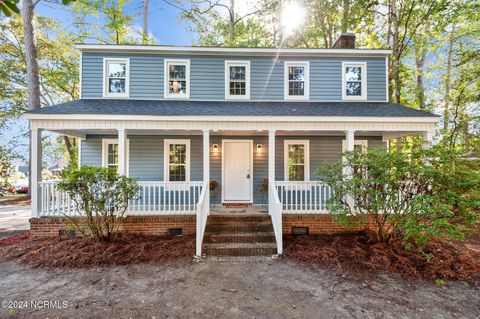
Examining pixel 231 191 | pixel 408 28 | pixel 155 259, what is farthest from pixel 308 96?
pixel 408 28

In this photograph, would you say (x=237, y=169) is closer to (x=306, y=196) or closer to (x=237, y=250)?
(x=306, y=196)

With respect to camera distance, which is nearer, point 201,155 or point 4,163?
point 201,155

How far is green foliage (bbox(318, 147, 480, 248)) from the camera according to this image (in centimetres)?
421

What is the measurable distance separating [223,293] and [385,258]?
11.3 ft

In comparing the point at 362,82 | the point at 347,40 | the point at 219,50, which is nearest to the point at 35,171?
the point at 219,50

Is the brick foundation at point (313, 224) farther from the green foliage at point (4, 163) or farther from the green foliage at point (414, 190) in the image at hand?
the green foliage at point (4, 163)

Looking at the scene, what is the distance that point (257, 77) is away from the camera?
835 centimetres

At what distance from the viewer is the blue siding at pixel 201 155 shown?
26.2ft

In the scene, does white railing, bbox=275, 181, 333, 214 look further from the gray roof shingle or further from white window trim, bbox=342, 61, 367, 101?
white window trim, bbox=342, 61, 367, 101

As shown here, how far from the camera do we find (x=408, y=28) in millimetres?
11930

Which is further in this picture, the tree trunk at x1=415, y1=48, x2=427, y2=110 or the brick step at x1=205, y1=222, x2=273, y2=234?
the tree trunk at x1=415, y1=48, x2=427, y2=110

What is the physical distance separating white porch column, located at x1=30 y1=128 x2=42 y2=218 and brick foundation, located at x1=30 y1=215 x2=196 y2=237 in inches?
13.4

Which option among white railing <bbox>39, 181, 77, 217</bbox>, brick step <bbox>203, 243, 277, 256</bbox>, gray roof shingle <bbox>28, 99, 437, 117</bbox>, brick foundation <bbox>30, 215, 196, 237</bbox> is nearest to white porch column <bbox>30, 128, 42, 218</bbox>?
white railing <bbox>39, 181, 77, 217</bbox>

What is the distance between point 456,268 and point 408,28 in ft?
42.5
